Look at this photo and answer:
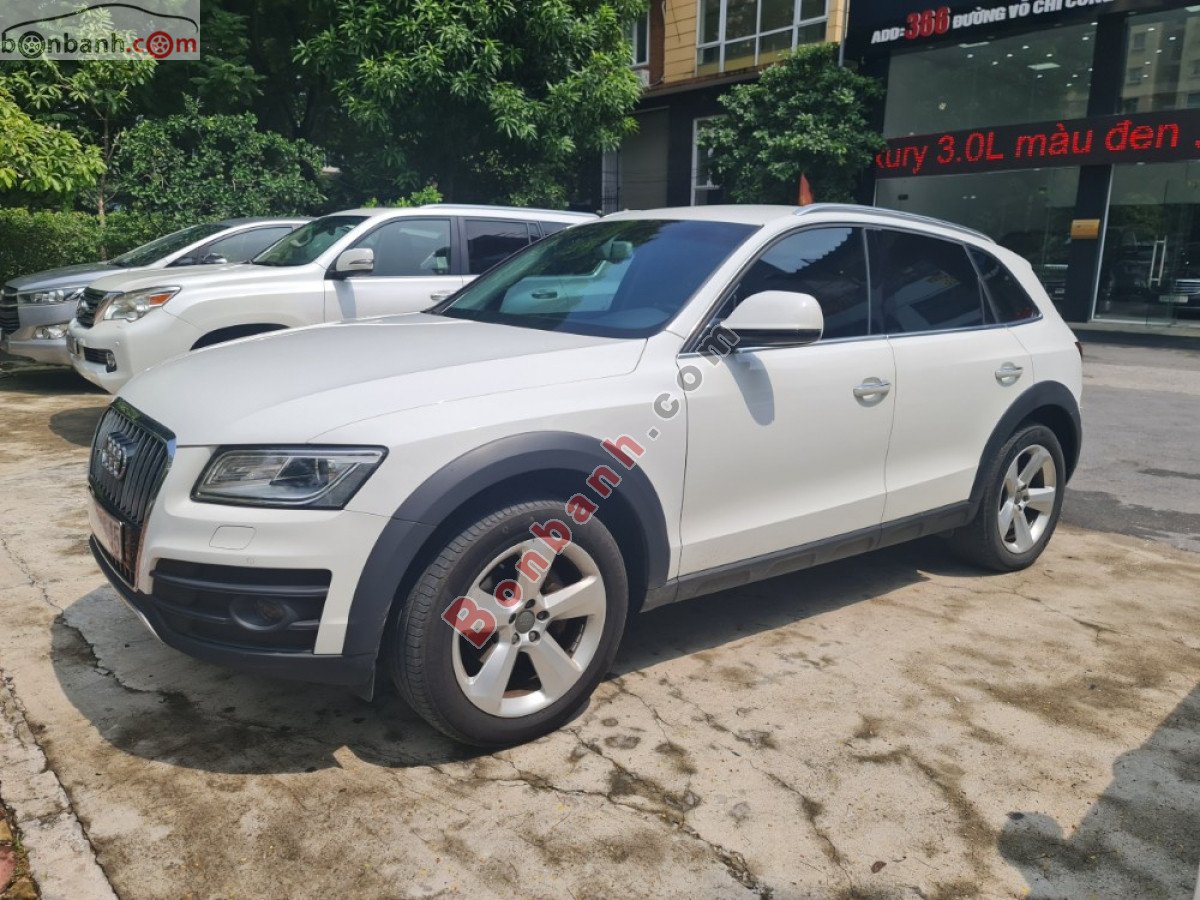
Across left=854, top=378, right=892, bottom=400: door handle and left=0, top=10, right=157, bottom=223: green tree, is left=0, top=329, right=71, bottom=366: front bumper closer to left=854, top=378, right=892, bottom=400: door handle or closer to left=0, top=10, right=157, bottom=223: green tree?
left=0, top=10, right=157, bottom=223: green tree

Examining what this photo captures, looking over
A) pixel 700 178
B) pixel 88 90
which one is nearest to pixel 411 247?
pixel 88 90

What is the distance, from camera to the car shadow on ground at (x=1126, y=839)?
98.0 inches

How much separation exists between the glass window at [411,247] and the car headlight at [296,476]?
191 inches

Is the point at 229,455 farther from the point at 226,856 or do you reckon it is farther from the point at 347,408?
the point at 226,856

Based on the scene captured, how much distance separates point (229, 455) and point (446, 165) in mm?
12530

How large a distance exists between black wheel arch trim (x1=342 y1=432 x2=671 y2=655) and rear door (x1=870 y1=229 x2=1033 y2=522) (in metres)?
1.64

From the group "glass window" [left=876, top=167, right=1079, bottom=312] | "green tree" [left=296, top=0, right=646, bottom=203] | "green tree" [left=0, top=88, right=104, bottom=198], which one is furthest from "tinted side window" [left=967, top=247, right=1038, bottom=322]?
Result: "glass window" [left=876, top=167, right=1079, bottom=312]

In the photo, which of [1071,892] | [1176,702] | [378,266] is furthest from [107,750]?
[378,266]

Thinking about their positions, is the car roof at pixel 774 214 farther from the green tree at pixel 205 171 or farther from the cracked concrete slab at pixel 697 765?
the green tree at pixel 205 171

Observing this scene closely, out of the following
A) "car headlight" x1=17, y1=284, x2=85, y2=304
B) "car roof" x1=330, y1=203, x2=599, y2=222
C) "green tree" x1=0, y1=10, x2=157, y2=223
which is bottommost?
"car headlight" x1=17, y1=284, x2=85, y2=304

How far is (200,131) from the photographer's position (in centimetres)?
1424

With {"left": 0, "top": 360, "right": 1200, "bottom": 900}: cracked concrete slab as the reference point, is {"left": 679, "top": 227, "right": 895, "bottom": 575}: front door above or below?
above

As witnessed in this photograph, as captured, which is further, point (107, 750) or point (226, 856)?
point (107, 750)

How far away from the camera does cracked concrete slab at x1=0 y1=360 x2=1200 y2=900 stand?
2494mm
